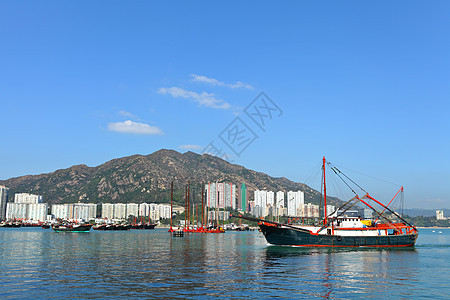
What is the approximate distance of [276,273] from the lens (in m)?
33.0

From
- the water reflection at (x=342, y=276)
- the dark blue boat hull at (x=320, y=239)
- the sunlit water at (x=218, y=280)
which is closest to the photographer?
the sunlit water at (x=218, y=280)

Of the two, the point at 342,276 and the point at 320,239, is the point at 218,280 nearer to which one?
the point at 342,276

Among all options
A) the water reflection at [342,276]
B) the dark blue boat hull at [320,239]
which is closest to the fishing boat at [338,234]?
the dark blue boat hull at [320,239]

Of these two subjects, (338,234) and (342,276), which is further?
(338,234)

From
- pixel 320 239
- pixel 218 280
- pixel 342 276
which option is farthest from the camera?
pixel 320 239

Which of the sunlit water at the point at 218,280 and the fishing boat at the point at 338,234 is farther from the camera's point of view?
the fishing boat at the point at 338,234

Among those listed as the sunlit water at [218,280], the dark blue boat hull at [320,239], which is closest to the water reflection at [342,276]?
the sunlit water at [218,280]

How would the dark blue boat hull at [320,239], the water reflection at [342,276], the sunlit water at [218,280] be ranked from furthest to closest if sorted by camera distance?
the dark blue boat hull at [320,239] < the water reflection at [342,276] < the sunlit water at [218,280]

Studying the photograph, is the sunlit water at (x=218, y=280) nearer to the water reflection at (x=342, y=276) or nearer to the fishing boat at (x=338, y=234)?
the water reflection at (x=342, y=276)

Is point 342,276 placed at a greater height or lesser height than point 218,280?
lesser

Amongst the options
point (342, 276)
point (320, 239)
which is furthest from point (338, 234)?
point (342, 276)

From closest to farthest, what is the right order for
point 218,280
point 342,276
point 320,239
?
point 218,280 < point 342,276 < point 320,239

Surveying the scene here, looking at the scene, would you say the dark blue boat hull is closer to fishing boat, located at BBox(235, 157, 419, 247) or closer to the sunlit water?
fishing boat, located at BBox(235, 157, 419, 247)

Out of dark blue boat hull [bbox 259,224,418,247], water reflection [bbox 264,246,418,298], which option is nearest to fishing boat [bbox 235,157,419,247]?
dark blue boat hull [bbox 259,224,418,247]
